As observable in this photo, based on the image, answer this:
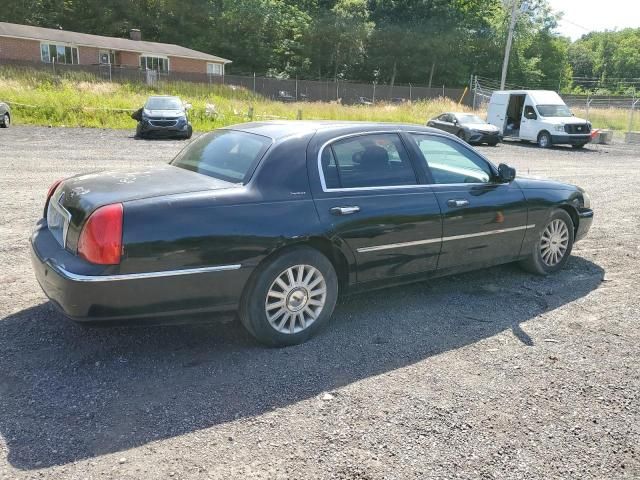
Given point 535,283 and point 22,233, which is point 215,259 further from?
point 22,233

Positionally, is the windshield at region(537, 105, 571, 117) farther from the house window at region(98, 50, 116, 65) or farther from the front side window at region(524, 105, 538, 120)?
the house window at region(98, 50, 116, 65)

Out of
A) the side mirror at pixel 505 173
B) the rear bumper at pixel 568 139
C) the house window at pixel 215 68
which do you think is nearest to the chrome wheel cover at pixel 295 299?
the side mirror at pixel 505 173

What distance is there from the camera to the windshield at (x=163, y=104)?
66.2 ft

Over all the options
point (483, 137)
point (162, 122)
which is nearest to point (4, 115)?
point (162, 122)

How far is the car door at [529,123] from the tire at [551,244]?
66.0 feet

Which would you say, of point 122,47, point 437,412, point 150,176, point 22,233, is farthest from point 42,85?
point 437,412

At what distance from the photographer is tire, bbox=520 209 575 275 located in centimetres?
563

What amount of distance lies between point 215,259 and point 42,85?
1189 inches

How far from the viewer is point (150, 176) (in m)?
4.07

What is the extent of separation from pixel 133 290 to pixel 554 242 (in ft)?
14.0

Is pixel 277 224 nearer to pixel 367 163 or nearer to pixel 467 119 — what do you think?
pixel 367 163

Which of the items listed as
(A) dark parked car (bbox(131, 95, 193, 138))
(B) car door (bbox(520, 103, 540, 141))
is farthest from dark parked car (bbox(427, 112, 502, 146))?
(A) dark parked car (bbox(131, 95, 193, 138))

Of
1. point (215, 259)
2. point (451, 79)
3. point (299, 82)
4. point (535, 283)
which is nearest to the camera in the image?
point (215, 259)

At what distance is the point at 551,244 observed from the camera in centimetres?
574
